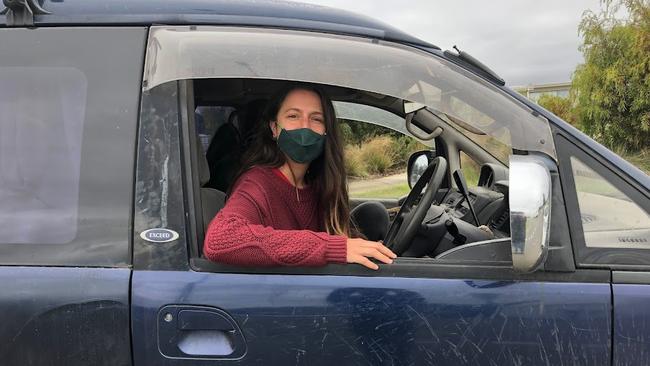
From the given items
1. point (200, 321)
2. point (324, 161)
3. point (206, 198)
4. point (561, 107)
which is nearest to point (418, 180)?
point (324, 161)

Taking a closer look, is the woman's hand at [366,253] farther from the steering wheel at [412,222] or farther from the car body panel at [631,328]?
the car body panel at [631,328]

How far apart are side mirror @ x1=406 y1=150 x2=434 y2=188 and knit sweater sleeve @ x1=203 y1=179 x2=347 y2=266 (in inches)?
82.8

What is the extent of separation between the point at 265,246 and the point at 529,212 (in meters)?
0.73

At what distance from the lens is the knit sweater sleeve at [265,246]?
152 cm

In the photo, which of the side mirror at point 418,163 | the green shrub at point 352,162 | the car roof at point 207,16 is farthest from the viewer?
the side mirror at point 418,163

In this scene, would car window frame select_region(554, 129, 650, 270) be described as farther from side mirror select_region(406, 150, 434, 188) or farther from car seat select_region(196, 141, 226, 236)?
side mirror select_region(406, 150, 434, 188)

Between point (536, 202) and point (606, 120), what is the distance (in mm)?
11981

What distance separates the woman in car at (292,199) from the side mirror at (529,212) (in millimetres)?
379

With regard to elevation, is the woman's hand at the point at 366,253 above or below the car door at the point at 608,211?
below

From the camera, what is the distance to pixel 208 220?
1801mm

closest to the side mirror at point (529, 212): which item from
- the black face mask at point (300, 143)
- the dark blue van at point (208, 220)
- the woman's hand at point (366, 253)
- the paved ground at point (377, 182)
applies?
the dark blue van at point (208, 220)

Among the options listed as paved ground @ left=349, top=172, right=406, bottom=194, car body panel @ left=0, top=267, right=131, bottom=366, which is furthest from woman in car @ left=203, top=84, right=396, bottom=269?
paved ground @ left=349, top=172, right=406, bottom=194

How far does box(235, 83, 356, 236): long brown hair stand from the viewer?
2047 mm

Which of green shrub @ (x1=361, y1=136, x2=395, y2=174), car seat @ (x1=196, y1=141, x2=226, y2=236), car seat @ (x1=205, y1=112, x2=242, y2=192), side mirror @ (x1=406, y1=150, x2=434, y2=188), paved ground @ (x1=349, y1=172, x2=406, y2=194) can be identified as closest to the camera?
car seat @ (x1=196, y1=141, x2=226, y2=236)
